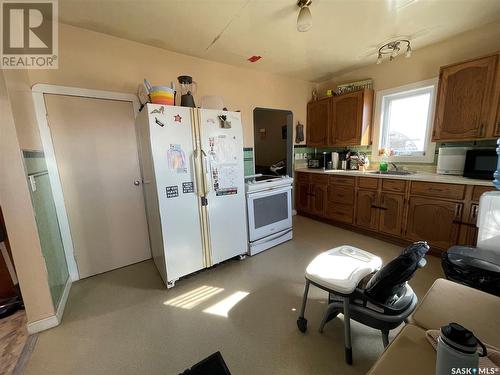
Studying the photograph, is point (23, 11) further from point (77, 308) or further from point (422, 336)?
point (422, 336)

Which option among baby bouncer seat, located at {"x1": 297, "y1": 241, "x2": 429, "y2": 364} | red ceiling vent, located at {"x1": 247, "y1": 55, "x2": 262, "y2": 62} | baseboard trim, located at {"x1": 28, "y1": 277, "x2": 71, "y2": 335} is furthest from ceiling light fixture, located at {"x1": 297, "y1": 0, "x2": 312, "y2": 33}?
Result: baseboard trim, located at {"x1": 28, "y1": 277, "x2": 71, "y2": 335}

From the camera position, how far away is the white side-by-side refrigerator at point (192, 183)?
6.20 feet

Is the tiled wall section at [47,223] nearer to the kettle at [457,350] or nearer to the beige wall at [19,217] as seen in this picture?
the beige wall at [19,217]

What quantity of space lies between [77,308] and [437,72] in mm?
4734

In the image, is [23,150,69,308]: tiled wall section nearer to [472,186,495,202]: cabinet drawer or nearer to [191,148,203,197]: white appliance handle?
[191,148,203,197]: white appliance handle

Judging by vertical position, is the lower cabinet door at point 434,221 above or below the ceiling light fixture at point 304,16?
below

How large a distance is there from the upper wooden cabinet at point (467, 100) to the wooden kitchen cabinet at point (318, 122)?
1520 mm

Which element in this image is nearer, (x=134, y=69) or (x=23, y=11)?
(x=23, y=11)

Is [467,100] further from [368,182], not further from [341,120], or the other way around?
[341,120]

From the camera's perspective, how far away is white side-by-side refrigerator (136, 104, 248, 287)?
1891mm

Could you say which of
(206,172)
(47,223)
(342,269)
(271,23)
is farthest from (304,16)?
(47,223)

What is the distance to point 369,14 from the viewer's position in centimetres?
201

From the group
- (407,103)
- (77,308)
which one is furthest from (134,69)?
(407,103)

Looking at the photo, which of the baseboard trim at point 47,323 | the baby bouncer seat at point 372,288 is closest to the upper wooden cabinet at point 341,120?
the baby bouncer seat at point 372,288
